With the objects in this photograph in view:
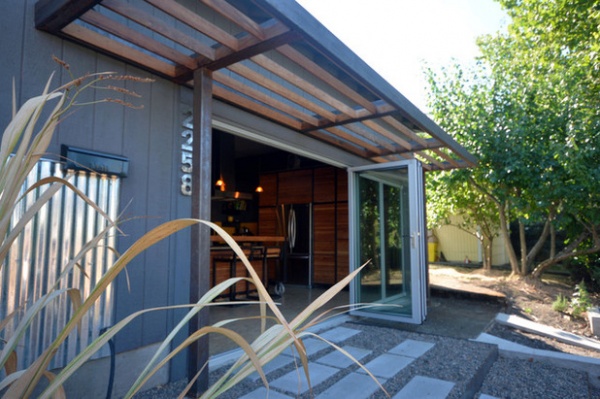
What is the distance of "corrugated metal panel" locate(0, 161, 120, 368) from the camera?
80.9 inches

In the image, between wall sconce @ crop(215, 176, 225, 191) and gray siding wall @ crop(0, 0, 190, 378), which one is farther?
wall sconce @ crop(215, 176, 225, 191)

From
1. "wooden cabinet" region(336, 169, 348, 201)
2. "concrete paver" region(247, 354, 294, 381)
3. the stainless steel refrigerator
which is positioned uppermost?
"wooden cabinet" region(336, 169, 348, 201)

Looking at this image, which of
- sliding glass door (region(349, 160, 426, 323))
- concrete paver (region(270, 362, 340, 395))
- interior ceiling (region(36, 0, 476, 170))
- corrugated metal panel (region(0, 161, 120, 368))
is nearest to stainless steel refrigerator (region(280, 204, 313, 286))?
sliding glass door (region(349, 160, 426, 323))

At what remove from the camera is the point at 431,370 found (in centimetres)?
304

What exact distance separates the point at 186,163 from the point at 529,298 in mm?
6084

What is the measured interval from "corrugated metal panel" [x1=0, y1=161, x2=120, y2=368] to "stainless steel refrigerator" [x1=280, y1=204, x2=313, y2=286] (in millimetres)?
5496

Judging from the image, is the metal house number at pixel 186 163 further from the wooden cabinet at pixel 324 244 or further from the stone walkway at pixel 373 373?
the wooden cabinet at pixel 324 244

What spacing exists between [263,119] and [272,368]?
85.6 inches

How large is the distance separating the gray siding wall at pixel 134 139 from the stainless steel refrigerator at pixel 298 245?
197 inches

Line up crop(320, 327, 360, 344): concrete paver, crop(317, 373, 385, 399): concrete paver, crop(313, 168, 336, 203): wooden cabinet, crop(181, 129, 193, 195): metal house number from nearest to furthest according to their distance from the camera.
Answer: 1. crop(317, 373, 385, 399): concrete paver
2. crop(181, 129, 193, 195): metal house number
3. crop(320, 327, 360, 344): concrete paver
4. crop(313, 168, 336, 203): wooden cabinet

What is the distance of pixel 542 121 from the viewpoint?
6.73 meters

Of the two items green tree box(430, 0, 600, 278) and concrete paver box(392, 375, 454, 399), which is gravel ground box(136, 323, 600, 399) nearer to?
concrete paver box(392, 375, 454, 399)

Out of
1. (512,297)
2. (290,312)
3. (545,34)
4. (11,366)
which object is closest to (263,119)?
(290,312)

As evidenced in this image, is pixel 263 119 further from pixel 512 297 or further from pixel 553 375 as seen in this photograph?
pixel 512 297
